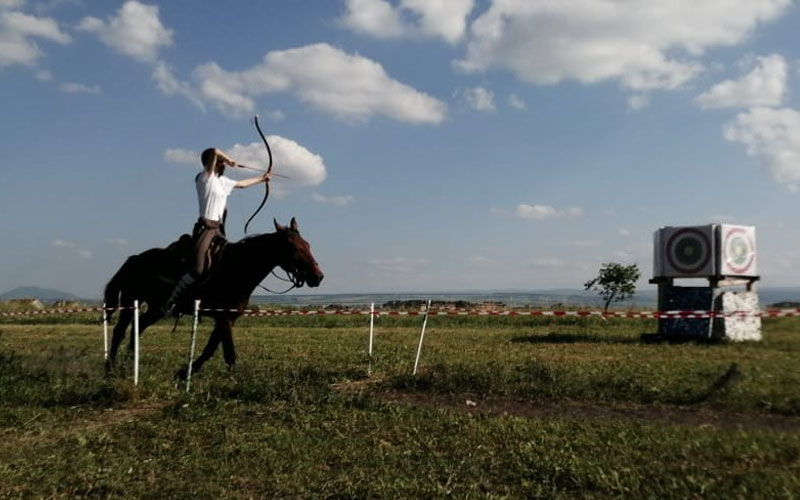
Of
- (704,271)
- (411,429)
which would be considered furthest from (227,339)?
(704,271)

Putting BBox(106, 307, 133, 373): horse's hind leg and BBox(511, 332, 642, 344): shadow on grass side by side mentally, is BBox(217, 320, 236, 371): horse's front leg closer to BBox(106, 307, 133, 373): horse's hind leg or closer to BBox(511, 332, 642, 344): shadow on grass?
BBox(106, 307, 133, 373): horse's hind leg

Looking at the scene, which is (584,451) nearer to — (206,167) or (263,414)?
(263,414)

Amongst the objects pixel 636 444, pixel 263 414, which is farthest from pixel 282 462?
pixel 636 444

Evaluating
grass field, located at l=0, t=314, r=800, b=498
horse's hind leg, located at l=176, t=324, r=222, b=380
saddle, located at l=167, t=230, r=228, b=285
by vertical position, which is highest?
saddle, located at l=167, t=230, r=228, b=285

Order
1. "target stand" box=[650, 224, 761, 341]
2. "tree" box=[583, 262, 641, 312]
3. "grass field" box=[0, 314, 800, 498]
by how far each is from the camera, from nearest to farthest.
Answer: "grass field" box=[0, 314, 800, 498]
"target stand" box=[650, 224, 761, 341]
"tree" box=[583, 262, 641, 312]

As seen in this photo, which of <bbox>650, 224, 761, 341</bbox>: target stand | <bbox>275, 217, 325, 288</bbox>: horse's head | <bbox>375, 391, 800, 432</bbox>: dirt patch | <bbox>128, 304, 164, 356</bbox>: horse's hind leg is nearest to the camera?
<bbox>375, 391, 800, 432</bbox>: dirt patch

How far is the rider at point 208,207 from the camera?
10805 millimetres

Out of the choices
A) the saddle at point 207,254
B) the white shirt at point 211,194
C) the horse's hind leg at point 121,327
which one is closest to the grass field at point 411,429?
the horse's hind leg at point 121,327

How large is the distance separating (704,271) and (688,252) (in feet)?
2.44

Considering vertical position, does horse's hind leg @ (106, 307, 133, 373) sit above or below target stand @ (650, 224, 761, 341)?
below

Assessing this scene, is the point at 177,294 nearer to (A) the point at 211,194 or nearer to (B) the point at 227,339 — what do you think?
(B) the point at 227,339

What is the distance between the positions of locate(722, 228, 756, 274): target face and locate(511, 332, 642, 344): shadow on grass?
11.4ft

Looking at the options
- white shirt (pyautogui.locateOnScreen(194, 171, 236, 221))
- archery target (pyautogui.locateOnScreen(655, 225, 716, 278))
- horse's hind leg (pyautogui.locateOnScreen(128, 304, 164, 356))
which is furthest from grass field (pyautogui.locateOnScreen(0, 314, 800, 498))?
archery target (pyautogui.locateOnScreen(655, 225, 716, 278))

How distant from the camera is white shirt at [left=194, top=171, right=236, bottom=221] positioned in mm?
10828
